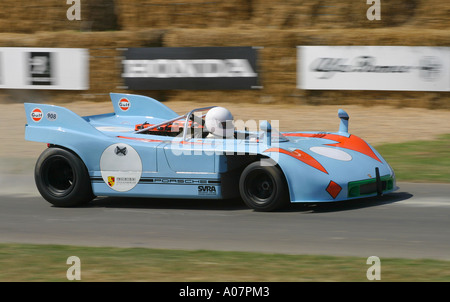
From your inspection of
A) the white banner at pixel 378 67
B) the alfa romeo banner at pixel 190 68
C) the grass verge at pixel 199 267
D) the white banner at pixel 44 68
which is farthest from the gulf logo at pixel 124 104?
the white banner at pixel 44 68

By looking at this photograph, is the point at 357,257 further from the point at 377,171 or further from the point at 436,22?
the point at 436,22

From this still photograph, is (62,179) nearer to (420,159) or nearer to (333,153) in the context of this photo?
(333,153)

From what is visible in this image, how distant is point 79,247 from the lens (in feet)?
20.6

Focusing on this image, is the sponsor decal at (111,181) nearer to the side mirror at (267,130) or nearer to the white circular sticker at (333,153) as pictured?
the side mirror at (267,130)

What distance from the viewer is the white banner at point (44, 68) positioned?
16.2 m

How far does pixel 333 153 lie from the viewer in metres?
7.71

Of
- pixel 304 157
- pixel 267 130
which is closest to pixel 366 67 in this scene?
pixel 267 130

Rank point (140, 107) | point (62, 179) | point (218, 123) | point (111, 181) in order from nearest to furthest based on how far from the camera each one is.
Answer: point (218, 123), point (111, 181), point (62, 179), point (140, 107)

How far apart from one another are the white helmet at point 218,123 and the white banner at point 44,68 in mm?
8869

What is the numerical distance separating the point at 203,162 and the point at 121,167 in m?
0.93

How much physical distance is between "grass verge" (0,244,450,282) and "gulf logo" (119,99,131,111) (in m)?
3.89

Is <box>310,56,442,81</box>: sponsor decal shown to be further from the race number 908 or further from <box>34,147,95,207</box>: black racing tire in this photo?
<box>34,147,95,207</box>: black racing tire

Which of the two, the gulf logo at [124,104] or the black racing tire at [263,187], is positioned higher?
the gulf logo at [124,104]

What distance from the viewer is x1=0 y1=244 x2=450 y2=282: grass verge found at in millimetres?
5133
